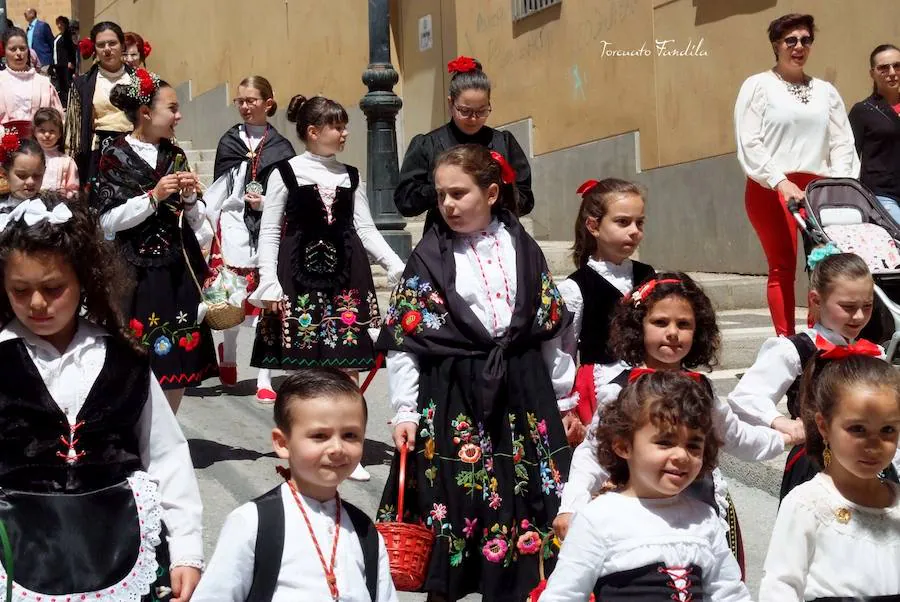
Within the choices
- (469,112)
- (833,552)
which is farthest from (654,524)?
(469,112)

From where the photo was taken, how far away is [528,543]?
184 inches

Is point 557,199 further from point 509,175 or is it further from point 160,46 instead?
point 160,46

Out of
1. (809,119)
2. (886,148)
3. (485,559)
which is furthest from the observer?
(886,148)

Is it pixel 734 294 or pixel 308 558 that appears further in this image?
pixel 734 294

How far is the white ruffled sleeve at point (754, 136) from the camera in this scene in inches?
321

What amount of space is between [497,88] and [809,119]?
24.6 feet

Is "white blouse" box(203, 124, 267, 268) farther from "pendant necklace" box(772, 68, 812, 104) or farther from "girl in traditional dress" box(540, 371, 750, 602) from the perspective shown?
"girl in traditional dress" box(540, 371, 750, 602)

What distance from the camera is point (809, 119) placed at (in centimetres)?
842

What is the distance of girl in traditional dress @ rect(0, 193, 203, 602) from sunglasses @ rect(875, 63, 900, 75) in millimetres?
6513

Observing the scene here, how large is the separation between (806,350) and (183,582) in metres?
2.22

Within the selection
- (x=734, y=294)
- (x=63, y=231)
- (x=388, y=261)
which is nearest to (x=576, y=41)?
(x=734, y=294)

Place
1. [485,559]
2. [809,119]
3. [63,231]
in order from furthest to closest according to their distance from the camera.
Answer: [809,119]
[485,559]
[63,231]

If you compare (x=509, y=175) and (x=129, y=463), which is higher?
(x=509, y=175)

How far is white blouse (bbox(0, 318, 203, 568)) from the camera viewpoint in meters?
3.44
